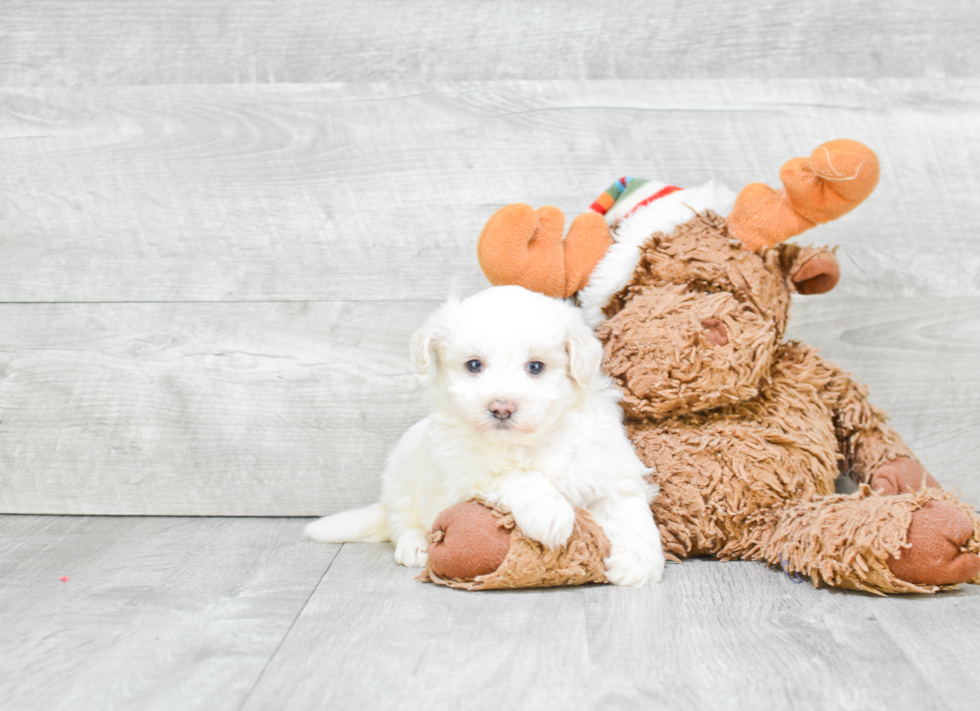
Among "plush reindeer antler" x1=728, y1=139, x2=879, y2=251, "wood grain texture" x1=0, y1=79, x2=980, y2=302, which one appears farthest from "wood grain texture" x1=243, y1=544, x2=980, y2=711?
"wood grain texture" x1=0, y1=79, x2=980, y2=302

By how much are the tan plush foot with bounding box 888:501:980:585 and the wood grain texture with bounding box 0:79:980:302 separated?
1.95ft

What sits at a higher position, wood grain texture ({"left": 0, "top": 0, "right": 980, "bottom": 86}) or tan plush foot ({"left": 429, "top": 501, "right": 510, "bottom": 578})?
wood grain texture ({"left": 0, "top": 0, "right": 980, "bottom": 86})

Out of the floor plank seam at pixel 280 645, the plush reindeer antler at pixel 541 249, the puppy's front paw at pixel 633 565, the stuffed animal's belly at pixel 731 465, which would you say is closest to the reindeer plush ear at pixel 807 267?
the stuffed animal's belly at pixel 731 465

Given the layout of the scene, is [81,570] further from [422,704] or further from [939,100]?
[939,100]

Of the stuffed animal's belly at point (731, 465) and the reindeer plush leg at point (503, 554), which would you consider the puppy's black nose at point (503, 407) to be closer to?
the reindeer plush leg at point (503, 554)

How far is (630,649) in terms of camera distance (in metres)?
0.91

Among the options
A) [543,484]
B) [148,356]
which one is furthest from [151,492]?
[543,484]

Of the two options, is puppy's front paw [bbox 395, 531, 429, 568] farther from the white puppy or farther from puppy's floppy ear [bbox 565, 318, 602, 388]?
puppy's floppy ear [bbox 565, 318, 602, 388]

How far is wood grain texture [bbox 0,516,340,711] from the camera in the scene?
2.79 feet

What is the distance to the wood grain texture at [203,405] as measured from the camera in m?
1.56

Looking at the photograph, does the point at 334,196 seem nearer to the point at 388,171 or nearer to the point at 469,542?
the point at 388,171

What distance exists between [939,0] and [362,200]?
1155 mm

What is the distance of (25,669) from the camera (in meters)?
0.90

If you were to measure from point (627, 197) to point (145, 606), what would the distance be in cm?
97
